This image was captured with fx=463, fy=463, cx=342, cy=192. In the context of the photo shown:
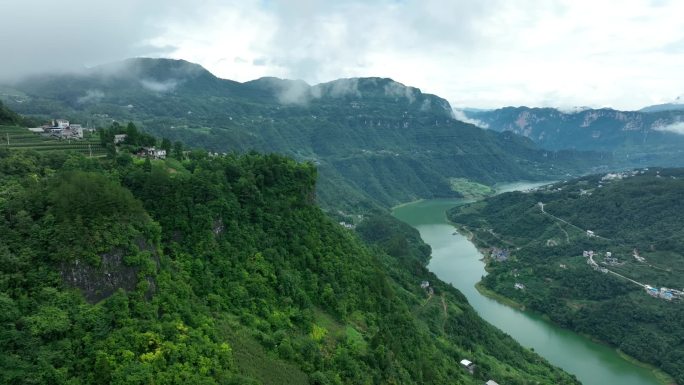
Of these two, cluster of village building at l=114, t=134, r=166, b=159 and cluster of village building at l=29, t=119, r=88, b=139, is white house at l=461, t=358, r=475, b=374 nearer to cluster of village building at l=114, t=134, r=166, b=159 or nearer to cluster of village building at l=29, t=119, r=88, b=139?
cluster of village building at l=114, t=134, r=166, b=159

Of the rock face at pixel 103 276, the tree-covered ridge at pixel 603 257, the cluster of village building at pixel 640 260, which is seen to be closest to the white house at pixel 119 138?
the rock face at pixel 103 276

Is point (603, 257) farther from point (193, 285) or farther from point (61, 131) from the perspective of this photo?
point (61, 131)

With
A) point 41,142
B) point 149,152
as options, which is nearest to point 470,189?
point 149,152

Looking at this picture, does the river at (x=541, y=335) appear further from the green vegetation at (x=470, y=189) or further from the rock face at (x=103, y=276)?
the green vegetation at (x=470, y=189)

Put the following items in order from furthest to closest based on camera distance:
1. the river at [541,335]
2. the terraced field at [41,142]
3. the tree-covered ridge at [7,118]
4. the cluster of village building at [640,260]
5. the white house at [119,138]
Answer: the cluster of village building at [640,260], the river at [541,335], the tree-covered ridge at [7,118], the white house at [119,138], the terraced field at [41,142]

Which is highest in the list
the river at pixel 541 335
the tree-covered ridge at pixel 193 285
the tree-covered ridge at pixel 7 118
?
the tree-covered ridge at pixel 7 118

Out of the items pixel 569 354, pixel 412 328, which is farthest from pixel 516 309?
pixel 412 328
